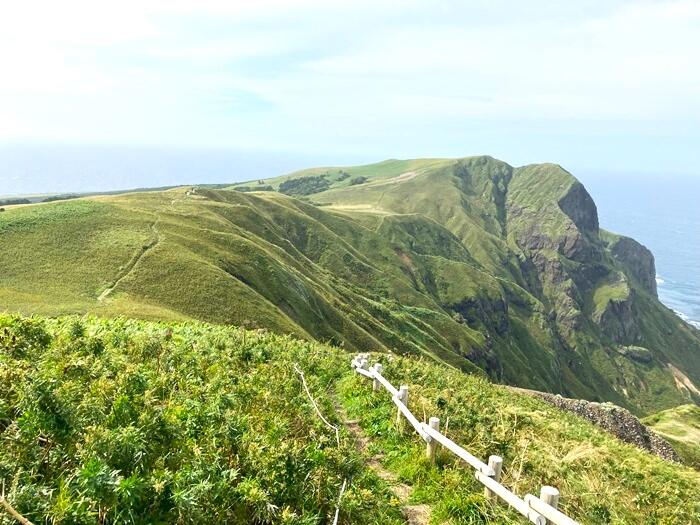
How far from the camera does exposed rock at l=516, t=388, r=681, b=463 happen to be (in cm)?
4209

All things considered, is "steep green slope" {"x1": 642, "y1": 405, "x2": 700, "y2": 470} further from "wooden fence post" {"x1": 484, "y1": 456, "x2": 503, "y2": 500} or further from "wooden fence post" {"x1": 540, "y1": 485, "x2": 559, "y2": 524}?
"wooden fence post" {"x1": 540, "y1": 485, "x2": 559, "y2": 524}

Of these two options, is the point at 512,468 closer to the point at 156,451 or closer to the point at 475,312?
the point at 156,451

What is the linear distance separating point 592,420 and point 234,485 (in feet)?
139

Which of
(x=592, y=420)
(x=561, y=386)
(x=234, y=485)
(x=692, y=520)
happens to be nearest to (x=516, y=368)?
(x=561, y=386)

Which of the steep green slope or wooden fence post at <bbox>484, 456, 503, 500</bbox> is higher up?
wooden fence post at <bbox>484, 456, 503, 500</bbox>

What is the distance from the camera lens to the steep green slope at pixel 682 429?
5947 cm

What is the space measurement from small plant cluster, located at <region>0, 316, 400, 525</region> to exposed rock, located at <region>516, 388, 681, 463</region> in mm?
37243

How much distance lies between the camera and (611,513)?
11984 millimetres

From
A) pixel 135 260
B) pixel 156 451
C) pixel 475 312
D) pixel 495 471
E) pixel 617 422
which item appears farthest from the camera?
pixel 475 312

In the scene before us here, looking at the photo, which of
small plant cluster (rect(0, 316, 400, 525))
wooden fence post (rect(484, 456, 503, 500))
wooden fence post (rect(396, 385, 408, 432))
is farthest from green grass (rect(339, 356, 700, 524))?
small plant cluster (rect(0, 316, 400, 525))

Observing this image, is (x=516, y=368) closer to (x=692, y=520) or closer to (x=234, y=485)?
(x=692, y=520)

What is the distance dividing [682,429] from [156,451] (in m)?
95.0

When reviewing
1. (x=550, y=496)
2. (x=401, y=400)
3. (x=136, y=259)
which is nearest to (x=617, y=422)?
(x=401, y=400)

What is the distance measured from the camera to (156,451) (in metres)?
8.74
